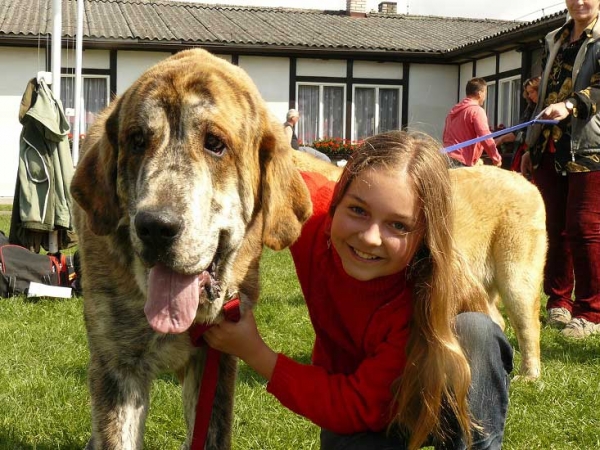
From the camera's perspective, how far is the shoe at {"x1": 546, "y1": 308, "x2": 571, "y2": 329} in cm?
568

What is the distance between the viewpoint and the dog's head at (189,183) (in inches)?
90.2

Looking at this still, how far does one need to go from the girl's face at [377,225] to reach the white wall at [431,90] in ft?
58.2

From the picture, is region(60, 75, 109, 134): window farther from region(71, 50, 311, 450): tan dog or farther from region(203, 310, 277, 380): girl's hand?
region(203, 310, 277, 380): girl's hand

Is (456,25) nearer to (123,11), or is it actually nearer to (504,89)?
(504,89)

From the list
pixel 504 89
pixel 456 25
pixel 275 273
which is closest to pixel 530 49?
pixel 504 89

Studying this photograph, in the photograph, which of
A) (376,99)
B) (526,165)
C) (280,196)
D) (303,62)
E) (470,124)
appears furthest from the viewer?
(376,99)

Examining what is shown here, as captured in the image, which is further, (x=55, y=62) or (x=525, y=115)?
(x=55, y=62)

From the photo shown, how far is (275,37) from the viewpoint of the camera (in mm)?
19312

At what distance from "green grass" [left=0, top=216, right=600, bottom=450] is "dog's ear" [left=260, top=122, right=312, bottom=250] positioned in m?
1.13

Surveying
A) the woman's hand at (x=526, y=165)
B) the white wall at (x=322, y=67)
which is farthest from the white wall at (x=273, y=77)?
the woman's hand at (x=526, y=165)

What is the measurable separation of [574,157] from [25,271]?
437 centimetres

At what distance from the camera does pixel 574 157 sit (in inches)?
207

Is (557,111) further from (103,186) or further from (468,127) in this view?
(468,127)

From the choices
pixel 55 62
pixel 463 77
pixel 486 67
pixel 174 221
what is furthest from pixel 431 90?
pixel 174 221
